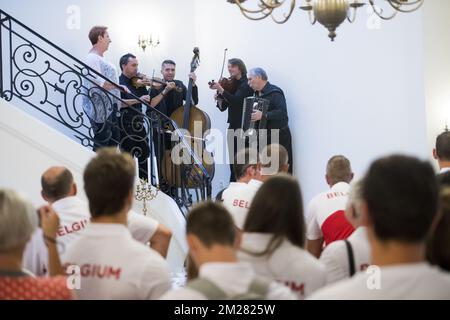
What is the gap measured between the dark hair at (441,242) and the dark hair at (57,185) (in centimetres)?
200

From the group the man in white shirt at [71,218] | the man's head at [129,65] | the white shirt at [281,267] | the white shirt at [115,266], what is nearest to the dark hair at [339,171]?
the man in white shirt at [71,218]

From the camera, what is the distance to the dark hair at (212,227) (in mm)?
3072

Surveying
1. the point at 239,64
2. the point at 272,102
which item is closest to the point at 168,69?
the point at 239,64

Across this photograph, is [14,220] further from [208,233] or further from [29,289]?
[208,233]

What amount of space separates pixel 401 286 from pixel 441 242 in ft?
1.80

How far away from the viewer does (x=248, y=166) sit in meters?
6.14

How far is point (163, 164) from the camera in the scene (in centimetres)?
962

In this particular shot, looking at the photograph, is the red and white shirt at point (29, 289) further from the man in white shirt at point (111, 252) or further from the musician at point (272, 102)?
the musician at point (272, 102)

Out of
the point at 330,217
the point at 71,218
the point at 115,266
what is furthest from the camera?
the point at 330,217
